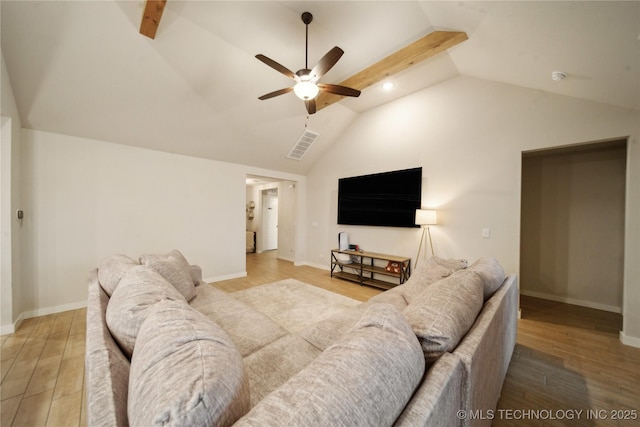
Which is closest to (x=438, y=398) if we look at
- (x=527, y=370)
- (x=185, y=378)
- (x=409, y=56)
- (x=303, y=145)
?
(x=185, y=378)

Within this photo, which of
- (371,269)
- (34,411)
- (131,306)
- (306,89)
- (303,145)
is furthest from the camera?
(303,145)

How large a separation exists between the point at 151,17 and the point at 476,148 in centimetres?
403

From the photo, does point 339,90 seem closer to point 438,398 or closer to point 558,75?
point 558,75

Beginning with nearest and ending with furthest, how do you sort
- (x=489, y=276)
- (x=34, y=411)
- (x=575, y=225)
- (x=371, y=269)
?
(x=34, y=411), (x=489, y=276), (x=575, y=225), (x=371, y=269)

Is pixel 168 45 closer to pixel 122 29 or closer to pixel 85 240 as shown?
pixel 122 29

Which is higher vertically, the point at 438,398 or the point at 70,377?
the point at 438,398

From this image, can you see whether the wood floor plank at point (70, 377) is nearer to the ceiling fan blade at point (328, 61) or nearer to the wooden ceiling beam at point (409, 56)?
the ceiling fan blade at point (328, 61)

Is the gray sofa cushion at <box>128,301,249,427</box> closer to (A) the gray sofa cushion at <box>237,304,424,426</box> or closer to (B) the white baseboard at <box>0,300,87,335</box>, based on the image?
(A) the gray sofa cushion at <box>237,304,424,426</box>

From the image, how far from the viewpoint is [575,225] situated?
3.47 metres

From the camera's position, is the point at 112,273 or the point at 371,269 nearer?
the point at 112,273

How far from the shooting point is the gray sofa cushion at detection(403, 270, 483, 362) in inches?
37.8

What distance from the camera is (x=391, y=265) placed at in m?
4.12

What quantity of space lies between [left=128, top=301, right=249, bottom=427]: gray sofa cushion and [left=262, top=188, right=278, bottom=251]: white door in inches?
281

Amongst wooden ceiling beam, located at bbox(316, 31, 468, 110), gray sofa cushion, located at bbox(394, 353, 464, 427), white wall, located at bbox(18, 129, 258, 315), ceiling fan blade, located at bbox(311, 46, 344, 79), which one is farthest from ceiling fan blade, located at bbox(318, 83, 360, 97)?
white wall, located at bbox(18, 129, 258, 315)
